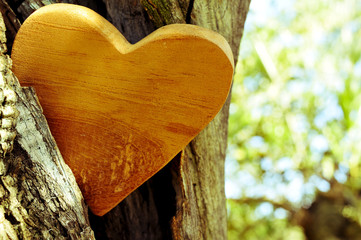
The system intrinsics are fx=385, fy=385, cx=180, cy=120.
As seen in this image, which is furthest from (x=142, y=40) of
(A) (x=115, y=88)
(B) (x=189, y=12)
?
(B) (x=189, y=12)

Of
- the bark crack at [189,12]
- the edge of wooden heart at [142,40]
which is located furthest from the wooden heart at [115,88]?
the bark crack at [189,12]

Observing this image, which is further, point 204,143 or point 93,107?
point 204,143

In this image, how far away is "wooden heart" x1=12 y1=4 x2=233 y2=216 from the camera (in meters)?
0.77

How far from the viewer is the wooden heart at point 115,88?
769 millimetres

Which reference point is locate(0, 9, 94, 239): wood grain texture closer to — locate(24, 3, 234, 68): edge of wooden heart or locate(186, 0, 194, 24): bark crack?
locate(24, 3, 234, 68): edge of wooden heart

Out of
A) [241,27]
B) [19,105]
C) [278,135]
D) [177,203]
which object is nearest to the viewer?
[19,105]

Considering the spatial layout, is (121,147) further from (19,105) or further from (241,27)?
(241,27)

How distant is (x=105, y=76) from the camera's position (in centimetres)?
81

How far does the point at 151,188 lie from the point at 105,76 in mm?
364

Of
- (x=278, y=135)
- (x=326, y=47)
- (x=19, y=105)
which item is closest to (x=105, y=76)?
(x=19, y=105)

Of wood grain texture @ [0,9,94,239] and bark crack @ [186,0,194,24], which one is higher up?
bark crack @ [186,0,194,24]

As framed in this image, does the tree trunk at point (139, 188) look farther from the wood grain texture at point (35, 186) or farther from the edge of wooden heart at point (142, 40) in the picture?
the edge of wooden heart at point (142, 40)

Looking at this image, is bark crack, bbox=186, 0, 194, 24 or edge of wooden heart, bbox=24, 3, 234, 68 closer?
edge of wooden heart, bbox=24, 3, 234, 68

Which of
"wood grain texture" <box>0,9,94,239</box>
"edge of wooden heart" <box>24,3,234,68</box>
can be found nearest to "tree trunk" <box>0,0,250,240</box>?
"wood grain texture" <box>0,9,94,239</box>
